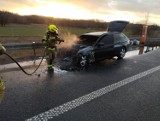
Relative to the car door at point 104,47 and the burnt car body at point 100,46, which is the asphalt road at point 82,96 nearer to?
the burnt car body at point 100,46

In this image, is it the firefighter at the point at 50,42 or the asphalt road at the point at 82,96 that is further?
the firefighter at the point at 50,42

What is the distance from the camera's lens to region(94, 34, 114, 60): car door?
11516mm

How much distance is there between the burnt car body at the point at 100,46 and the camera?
426 inches

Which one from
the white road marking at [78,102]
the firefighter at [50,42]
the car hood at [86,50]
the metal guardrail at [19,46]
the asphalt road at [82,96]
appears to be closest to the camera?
the white road marking at [78,102]

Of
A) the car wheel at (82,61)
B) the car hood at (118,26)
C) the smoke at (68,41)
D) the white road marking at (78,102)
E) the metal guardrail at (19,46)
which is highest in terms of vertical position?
the car hood at (118,26)

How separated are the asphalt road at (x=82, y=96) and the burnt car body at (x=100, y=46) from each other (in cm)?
90

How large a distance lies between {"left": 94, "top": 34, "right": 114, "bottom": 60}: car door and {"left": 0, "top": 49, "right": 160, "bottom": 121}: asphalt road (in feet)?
4.69

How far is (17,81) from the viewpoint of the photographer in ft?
25.8

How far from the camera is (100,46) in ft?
38.5

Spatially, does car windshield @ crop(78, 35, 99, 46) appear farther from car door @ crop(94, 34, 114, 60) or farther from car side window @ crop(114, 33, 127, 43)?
car side window @ crop(114, 33, 127, 43)

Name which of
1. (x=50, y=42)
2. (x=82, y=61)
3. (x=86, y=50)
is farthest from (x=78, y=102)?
(x=86, y=50)

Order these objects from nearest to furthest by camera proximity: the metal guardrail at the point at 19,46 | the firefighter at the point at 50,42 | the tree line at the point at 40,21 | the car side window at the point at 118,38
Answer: the firefighter at the point at 50,42, the metal guardrail at the point at 19,46, the car side window at the point at 118,38, the tree line at the point at 40,21

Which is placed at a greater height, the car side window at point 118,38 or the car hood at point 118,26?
the car hood at point 118,26

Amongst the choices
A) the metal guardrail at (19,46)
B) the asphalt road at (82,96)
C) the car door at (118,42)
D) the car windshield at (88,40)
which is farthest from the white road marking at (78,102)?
the metal guardrail at (19,46)
